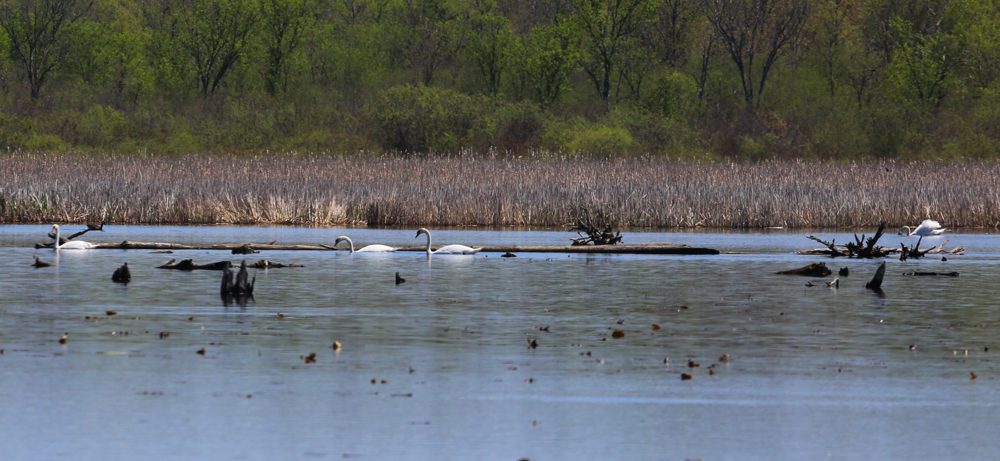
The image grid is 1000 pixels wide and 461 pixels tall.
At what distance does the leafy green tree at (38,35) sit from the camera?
7550 centimetres

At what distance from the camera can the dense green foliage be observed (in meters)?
63.8

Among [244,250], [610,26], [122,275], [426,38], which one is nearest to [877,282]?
[122,275]

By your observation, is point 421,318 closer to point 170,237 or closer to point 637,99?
point 170,237

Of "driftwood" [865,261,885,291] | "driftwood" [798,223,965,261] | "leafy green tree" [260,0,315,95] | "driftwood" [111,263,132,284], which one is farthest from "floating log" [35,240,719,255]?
"leafy green tree" [260,0,315,95]

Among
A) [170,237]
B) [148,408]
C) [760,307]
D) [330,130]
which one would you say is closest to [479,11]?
[330,130]

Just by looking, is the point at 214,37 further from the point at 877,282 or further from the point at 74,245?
the point at 877,282

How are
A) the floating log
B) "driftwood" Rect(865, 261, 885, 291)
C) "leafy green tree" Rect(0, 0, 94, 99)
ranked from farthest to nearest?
"leafy green tree" Rect(0, 0, 94, 99) → the floating log → "driftwood" Rect(865, 261, 885, 291)

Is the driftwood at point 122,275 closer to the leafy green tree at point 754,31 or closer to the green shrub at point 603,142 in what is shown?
the green shrub at point 603,142

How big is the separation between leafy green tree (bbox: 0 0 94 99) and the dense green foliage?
138 millimetres

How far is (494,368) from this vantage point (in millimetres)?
9914

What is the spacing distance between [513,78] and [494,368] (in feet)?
223

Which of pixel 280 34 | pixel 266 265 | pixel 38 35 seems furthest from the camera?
pixel 280 34

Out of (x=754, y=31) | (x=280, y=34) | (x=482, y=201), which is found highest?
(x=754, y=31)

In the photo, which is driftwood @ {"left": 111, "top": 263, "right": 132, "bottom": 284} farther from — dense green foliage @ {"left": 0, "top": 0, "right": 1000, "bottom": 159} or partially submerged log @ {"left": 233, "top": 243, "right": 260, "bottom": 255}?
dense green foliage @ {"left": 0, "top": 0, "right": 1000, "bottom": 159}
